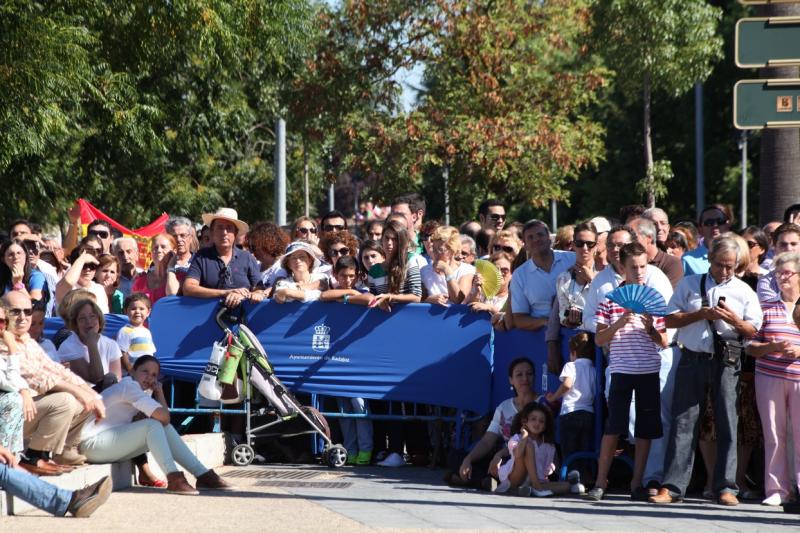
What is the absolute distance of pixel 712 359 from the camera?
9859 mm

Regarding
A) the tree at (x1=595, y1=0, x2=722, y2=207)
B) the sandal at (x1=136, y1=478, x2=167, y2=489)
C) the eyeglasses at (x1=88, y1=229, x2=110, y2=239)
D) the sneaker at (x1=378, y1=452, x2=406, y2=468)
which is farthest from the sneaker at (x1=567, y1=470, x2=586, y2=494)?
the tree at (x1=595, y1=0, x2=722, y2=207)

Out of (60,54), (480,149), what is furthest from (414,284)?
(480,149)

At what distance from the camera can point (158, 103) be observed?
2369cm

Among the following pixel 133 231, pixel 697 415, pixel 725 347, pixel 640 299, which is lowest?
pixel 697 415

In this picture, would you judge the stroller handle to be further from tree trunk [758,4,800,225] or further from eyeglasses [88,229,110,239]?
tree trunk [758,4,800,225]

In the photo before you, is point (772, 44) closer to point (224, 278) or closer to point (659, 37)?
point (224, 278)

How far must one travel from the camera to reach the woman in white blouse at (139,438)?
9.99m

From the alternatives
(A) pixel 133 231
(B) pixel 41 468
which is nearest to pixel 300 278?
(B) pixel 41 468

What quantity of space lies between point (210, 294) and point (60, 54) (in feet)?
22.5

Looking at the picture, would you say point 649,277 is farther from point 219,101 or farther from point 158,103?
point 219,101

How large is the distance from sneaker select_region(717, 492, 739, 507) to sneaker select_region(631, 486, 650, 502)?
522 millimetres

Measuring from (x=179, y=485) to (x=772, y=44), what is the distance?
5225 mm

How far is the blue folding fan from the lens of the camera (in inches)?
385

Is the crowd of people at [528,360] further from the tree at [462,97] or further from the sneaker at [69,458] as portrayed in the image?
the tree at [462,97]
